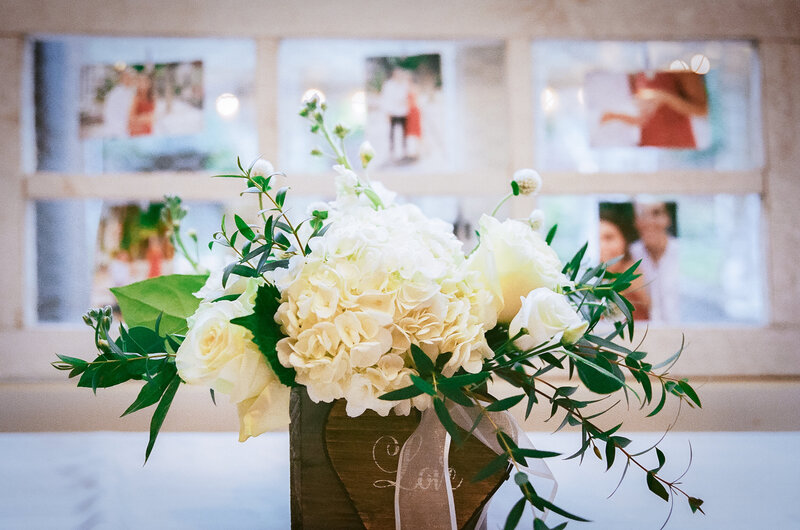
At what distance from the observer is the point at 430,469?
1.60 feet

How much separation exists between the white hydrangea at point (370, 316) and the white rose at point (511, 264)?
31mm

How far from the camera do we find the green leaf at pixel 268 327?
0.46m

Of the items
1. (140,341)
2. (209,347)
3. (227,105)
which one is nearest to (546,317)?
(209,347)

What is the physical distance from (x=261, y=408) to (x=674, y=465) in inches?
26.8

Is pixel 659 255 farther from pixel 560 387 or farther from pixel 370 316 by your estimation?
pixel 370 316

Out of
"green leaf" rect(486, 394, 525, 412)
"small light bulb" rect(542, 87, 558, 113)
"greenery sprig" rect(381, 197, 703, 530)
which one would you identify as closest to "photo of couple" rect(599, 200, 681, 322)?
"small light bulb" rect(542, 87, 558, 113)

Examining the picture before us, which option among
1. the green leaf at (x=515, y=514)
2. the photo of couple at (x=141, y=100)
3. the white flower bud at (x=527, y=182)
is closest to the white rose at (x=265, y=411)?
the green leaf at (x=515, y=514)

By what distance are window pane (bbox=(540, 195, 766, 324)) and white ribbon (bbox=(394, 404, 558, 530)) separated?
1106 mm

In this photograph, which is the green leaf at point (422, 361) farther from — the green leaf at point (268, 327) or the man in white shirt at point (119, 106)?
the man in white shirt at point (119, 106)

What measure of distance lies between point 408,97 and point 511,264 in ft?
3.66

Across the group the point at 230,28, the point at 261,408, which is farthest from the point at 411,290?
the point at 230,28

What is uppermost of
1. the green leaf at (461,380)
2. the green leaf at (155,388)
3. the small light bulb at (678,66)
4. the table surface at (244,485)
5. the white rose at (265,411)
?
the small light bulb at (678,66)

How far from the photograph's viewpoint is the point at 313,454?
52 cm

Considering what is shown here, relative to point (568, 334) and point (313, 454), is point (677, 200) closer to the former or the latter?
point (568, 334)
